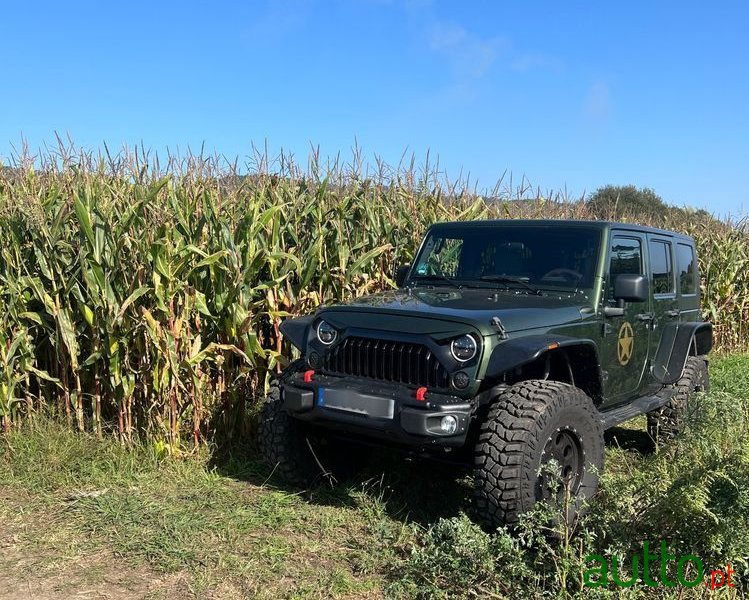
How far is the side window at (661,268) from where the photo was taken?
223 inches

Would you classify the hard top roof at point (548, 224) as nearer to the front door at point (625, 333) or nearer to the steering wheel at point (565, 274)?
the front door at point (625, 333)

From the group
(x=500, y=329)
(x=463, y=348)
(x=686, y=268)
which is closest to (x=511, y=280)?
(x=500, y=329)

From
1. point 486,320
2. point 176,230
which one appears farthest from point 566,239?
point 176,230

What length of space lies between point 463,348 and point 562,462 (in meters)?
0.98

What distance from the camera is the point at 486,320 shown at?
3939 millimetres

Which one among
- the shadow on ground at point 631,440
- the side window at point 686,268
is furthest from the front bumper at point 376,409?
the side window at point 686,268

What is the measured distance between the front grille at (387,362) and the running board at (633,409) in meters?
1.36

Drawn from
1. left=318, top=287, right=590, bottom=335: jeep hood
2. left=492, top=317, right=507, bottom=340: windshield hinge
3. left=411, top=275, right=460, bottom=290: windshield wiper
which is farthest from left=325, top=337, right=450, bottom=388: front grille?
left=411, top=275, right=460, bottom=290: windshield wiper

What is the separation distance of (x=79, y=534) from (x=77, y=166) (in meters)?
3.22

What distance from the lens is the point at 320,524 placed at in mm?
4309

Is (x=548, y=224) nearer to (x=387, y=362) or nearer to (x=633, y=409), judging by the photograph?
(x=633, y=409)

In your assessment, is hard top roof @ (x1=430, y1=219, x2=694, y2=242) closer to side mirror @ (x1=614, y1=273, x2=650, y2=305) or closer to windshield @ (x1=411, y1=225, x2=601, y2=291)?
windshield @ (x1=411, y1=225, x2=601, y2=291)

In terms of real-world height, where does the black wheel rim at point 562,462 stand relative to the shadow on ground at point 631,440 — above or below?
above

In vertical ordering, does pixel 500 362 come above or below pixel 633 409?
above
